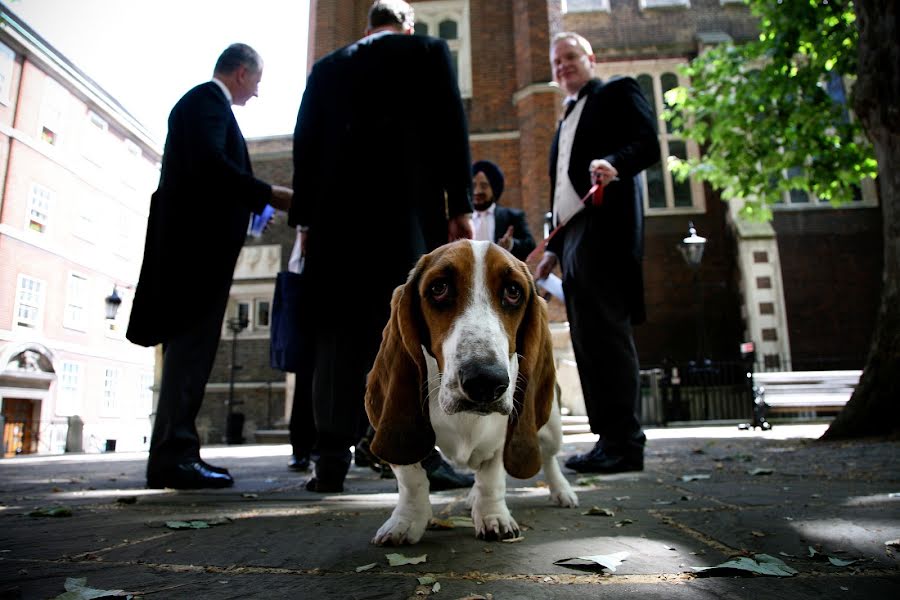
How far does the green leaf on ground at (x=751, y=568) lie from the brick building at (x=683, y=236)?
14.5 m

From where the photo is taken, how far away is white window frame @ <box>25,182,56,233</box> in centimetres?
304

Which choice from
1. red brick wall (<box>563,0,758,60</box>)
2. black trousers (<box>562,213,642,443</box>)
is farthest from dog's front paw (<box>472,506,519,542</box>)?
red brick wall (<box>563,0,758,60</box>)

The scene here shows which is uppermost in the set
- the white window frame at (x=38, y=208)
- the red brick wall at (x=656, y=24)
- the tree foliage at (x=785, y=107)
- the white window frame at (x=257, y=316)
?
the red brick wall at (x=656, y=24)

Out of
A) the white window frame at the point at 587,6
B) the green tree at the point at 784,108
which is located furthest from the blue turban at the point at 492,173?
the white window frame at the point at 587,6

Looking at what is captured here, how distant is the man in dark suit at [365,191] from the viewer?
282 centimetres

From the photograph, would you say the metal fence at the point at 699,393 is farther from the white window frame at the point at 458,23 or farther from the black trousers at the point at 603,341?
the black trousers at the point at 603,341

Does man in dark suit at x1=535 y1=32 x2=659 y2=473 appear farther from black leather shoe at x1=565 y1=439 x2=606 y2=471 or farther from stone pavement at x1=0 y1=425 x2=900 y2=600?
stone pavement at x1=0 y1=425 x2=900 y2=600

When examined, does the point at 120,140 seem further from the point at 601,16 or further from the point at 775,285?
the point at 601,16

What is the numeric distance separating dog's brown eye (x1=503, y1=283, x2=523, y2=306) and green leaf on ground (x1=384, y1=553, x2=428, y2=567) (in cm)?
73

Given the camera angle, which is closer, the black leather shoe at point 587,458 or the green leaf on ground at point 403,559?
the green leaf on ground at point 403,559

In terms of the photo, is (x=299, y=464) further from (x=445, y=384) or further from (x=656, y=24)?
(x=656, y=24)

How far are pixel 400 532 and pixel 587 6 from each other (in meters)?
22.8

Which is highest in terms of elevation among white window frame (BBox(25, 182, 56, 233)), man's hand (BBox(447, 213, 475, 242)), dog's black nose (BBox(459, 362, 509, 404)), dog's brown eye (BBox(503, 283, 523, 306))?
white window frame (BBox(25, 182, 56, 233))

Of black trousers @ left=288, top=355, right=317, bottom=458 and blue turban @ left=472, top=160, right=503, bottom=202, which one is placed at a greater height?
blue turban @ left=472, top=160, right=503, bottom=202
